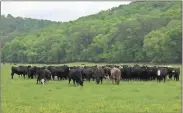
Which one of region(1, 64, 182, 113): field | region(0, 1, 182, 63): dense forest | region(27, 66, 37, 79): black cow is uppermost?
region(0, 1, 182, 63): dense forest

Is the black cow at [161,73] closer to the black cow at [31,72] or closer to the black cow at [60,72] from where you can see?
the black cow at [60,72]

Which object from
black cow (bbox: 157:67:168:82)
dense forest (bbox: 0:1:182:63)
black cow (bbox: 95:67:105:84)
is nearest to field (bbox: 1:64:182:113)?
black cow (bbox: 95:67:105:84)

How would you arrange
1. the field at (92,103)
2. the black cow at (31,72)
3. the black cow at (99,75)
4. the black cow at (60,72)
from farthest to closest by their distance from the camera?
the black cow at (31,72), the black cow at (60,72), the black cow at (99,75), the field at (92,103)

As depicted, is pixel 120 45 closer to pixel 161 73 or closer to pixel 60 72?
pixel 60 72

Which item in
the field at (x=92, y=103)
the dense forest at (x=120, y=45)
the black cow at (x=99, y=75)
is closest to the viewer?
the field at (x=92, y=103)

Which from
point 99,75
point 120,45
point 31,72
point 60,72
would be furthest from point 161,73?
point 120,45

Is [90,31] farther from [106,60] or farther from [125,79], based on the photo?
[125,79]

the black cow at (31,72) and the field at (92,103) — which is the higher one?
the black cow at (31,72)

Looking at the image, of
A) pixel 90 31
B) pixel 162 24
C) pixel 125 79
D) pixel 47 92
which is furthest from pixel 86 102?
pixel 90 31

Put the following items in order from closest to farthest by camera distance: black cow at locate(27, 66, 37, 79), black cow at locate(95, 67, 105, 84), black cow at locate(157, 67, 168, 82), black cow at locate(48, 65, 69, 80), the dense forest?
black cow at locate(95, 67, 105, 84) < black cow at locate(157, 67, 168, 82) < black cow at locate(48, 65, 69, 80) < black cow at locate(27, 66, 37, 79) < the dense forest

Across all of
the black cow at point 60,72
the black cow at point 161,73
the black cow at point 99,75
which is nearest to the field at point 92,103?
the black cow at point 99,75

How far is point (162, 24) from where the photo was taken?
104 metres

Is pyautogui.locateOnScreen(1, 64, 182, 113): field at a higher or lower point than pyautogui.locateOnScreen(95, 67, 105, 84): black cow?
lower

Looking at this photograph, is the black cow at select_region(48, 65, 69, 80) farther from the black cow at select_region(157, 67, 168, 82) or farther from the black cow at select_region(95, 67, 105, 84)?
the black cow at select_region(157, 67, 168, 82)
